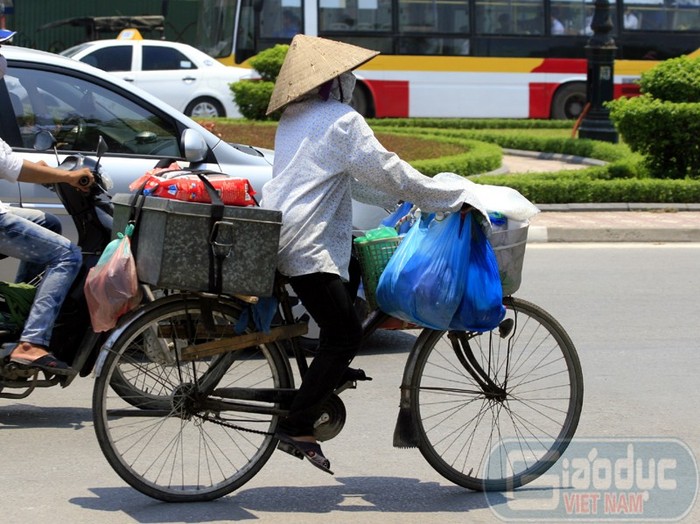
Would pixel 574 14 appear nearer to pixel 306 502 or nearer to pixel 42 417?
pixel 42 417

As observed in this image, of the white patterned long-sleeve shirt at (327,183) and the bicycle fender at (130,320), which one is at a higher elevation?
the white patterned long-sleeve shirt at (327,183)

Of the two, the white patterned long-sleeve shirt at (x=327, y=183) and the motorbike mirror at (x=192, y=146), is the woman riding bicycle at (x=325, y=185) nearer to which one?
the white patterned long-sleeve shirt at (x=327, y=183)

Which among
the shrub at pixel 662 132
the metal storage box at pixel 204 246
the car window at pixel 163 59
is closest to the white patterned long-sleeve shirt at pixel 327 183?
the metal storage box at pixel 204 246

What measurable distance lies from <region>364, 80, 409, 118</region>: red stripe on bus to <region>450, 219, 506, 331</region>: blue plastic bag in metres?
19.5

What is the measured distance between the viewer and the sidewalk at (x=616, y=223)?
460 inches

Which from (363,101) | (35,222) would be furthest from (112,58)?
(35,222)

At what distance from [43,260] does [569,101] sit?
68.7 feet

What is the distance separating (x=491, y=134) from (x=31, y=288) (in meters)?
16.4

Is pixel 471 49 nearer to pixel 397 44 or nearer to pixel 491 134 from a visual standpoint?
pixel 397 44

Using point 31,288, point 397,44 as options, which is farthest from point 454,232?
point 397,44

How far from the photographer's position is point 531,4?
24453 mm

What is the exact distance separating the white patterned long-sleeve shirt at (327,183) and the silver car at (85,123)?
251 centimetres

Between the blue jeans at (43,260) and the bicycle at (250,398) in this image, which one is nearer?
the bicycle at (250,398)

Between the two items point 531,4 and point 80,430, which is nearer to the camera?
point 80,430
